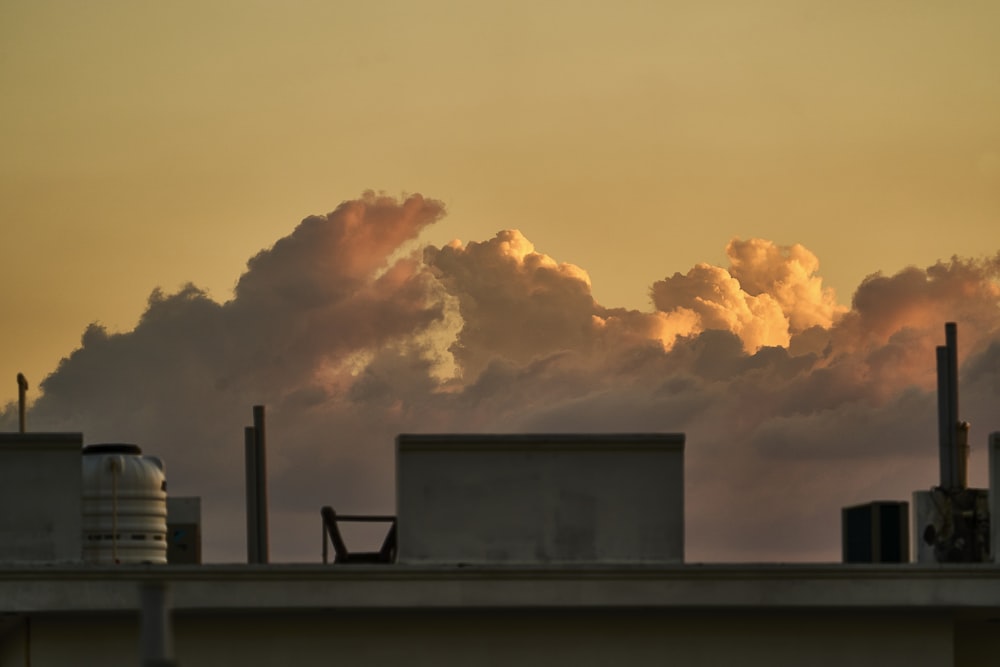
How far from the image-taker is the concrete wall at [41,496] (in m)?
25.9

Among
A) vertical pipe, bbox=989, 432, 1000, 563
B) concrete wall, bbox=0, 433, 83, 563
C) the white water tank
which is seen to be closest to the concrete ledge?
concrete wall, bbox=0, 433, 83, 563

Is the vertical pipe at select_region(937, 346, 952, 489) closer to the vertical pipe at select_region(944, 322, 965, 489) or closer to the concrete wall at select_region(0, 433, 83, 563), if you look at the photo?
the vertical pipe at select_region(944, 322, 965, 489)

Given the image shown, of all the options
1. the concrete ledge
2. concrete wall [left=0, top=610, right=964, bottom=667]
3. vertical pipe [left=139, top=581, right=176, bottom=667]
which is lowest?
concrete wall [left=0, top=610, right=964, bottom=667]

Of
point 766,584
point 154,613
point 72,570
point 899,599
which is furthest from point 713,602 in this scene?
point 154,613

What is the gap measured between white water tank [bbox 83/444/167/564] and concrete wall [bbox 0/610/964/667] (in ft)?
5.26

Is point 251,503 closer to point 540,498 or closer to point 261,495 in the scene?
point 261,495

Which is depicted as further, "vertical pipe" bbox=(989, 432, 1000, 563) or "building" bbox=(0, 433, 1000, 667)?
"vertical pipe" bbox=(989, 432, 1000, 563)

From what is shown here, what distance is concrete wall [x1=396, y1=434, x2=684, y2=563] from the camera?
26250mm

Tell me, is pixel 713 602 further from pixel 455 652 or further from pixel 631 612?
pixel 455 652

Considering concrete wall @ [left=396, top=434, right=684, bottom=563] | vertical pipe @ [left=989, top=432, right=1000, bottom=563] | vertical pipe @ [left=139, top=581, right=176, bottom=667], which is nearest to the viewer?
vertical pipe @ [left=139, top=581, right=176, bottom=667]

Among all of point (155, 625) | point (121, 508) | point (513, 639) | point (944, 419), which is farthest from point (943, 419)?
point (155, 625)

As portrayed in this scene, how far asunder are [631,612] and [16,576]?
8043 mm

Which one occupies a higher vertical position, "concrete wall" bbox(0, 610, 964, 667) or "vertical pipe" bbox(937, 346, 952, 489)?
"vertical pipe" bbox(937, 346, 952, 489)

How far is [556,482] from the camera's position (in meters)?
26.5
